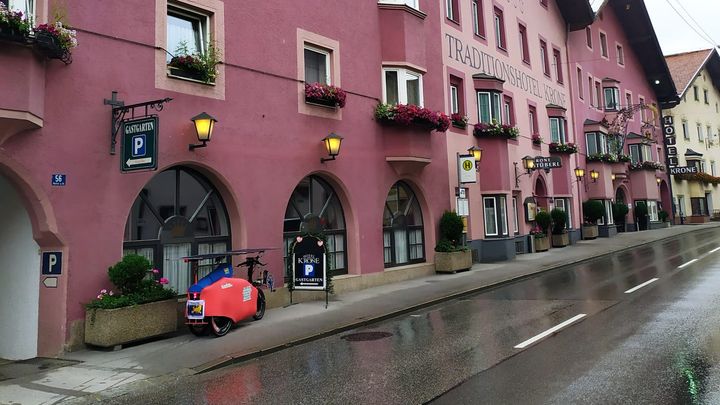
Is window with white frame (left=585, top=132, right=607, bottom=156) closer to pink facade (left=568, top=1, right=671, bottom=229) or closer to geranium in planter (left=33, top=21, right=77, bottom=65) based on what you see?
pink facade (left=568, top=1, right=671, bottom=229)

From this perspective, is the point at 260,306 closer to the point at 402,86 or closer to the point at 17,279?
the point at 17,279

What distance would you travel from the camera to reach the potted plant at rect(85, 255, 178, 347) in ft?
26.1

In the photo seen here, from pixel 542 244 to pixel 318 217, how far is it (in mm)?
13179

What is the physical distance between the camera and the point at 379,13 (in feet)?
49.8

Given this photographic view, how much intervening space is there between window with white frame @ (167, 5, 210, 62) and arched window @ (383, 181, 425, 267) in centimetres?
688

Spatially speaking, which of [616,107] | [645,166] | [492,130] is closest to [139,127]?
[492,130]

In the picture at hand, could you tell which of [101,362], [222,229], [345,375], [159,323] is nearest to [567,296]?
[345,375]

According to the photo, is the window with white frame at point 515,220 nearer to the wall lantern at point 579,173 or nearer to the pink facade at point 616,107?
the wall lantern at point 579,173

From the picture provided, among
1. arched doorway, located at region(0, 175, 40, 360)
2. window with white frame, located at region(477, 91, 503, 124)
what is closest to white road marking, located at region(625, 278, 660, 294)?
window with white frame, located at region(477, 91, 503, 124)

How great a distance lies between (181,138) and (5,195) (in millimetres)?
2979

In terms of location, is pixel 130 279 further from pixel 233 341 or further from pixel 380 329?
pixel 380 329

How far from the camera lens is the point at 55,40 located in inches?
301

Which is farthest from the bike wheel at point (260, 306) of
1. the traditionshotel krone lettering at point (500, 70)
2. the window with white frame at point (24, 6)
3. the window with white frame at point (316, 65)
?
the traditionshotel krone lettering at point (500, 70)

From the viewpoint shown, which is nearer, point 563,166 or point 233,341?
point 233,341
